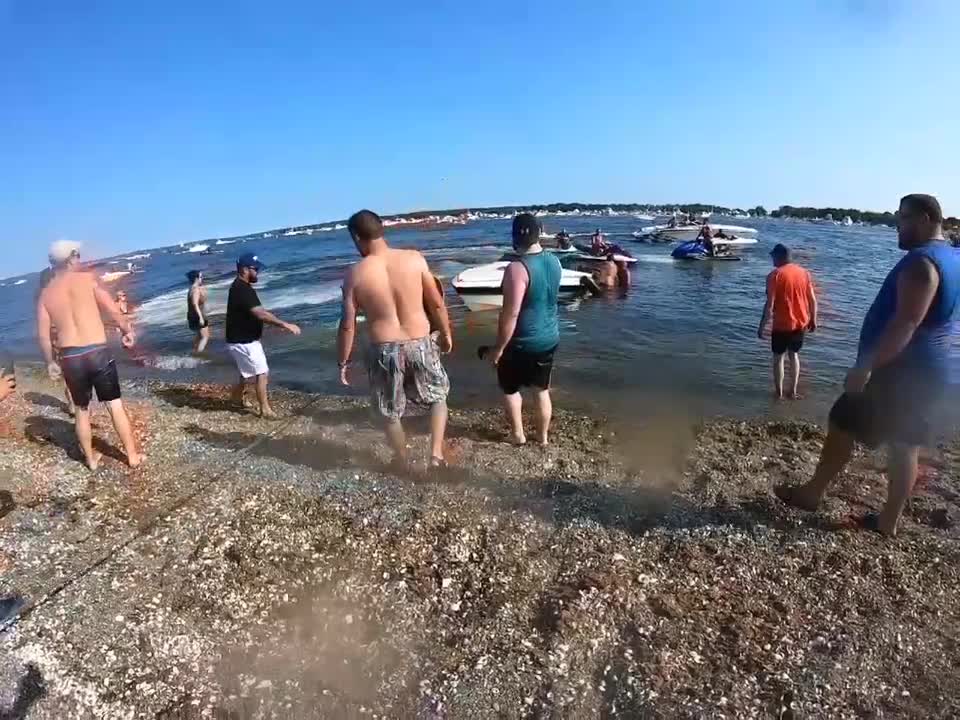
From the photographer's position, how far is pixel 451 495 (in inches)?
191

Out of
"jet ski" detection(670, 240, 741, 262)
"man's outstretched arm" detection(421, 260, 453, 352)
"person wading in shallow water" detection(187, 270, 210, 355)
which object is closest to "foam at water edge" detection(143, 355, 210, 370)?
"person wading in shallow water" detection(187, 270, 210, 355)

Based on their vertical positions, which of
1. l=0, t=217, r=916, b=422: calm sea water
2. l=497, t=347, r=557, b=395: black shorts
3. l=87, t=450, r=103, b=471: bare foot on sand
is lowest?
l=0, t=217, r=916, b=422: calm sea water

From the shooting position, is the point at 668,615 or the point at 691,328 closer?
the point at 668,615

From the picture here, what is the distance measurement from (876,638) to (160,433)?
7192 mm

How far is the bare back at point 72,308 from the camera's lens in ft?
16.1

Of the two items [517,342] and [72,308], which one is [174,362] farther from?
[517,342]

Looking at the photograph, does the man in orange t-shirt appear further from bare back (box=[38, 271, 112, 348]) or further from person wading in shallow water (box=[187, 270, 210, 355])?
person wading in shallow water (box=[187, 270, 210, 355])

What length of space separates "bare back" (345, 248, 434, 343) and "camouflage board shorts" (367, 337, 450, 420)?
0.31 feet

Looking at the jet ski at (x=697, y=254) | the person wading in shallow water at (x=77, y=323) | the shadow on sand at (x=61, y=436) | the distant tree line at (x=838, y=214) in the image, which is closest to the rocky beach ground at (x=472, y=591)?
the shadow on sand at (x=61, y=436)

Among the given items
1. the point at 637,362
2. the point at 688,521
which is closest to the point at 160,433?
the point at 688,521

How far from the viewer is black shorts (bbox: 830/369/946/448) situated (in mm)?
3549

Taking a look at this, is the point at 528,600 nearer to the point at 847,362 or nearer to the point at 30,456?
the point at 30,456

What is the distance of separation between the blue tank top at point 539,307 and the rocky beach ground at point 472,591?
49.1 inches

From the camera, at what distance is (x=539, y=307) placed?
5.24 metres
